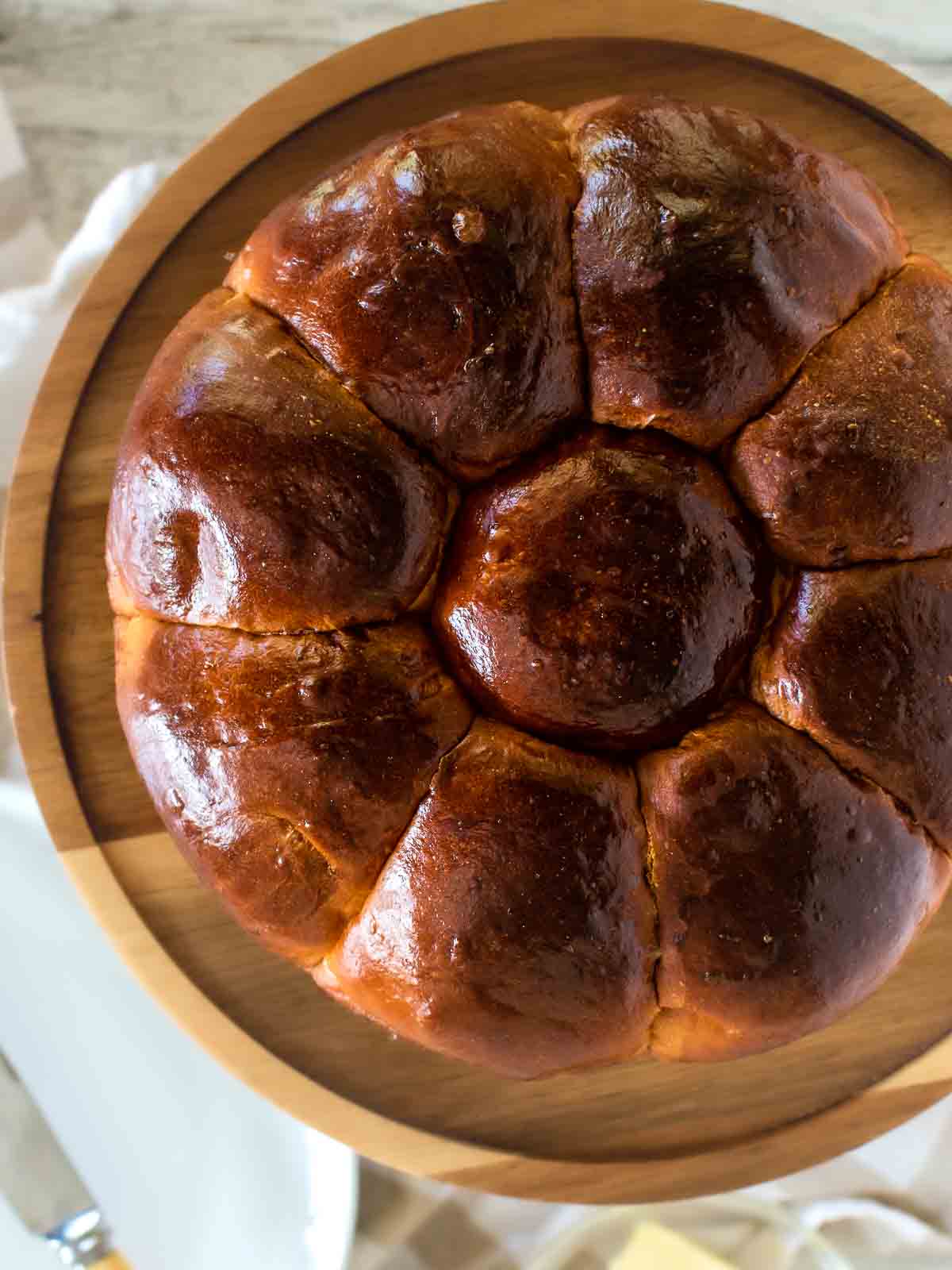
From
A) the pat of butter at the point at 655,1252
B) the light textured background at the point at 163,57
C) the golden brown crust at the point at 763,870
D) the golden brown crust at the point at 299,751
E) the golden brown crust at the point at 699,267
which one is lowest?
the pat of butter at the point at 655,1252

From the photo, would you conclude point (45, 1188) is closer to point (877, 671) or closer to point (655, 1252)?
point (655, 1252)

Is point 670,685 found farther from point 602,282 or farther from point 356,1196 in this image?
point 356,1196

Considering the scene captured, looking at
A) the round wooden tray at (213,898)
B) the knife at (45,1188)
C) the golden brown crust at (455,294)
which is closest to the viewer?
the golden brown crust at (455,294)

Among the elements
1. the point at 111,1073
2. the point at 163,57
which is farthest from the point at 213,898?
the point at 163,57

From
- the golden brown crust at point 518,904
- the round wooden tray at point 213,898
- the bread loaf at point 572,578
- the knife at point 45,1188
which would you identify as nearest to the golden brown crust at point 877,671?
the bread loaf at point 572,578

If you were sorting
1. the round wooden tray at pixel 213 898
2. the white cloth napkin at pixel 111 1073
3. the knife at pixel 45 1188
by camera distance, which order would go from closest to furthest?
the round wooden tray at pixel 213 898 → the knife at pixel 45 1188 → the white cloth napkin at pixel 111 1073

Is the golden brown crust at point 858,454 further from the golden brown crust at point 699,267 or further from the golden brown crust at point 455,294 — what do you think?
the golden brown crust at point 455,294

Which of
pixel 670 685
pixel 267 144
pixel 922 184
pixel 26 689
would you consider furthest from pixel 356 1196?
pixel 922 184
